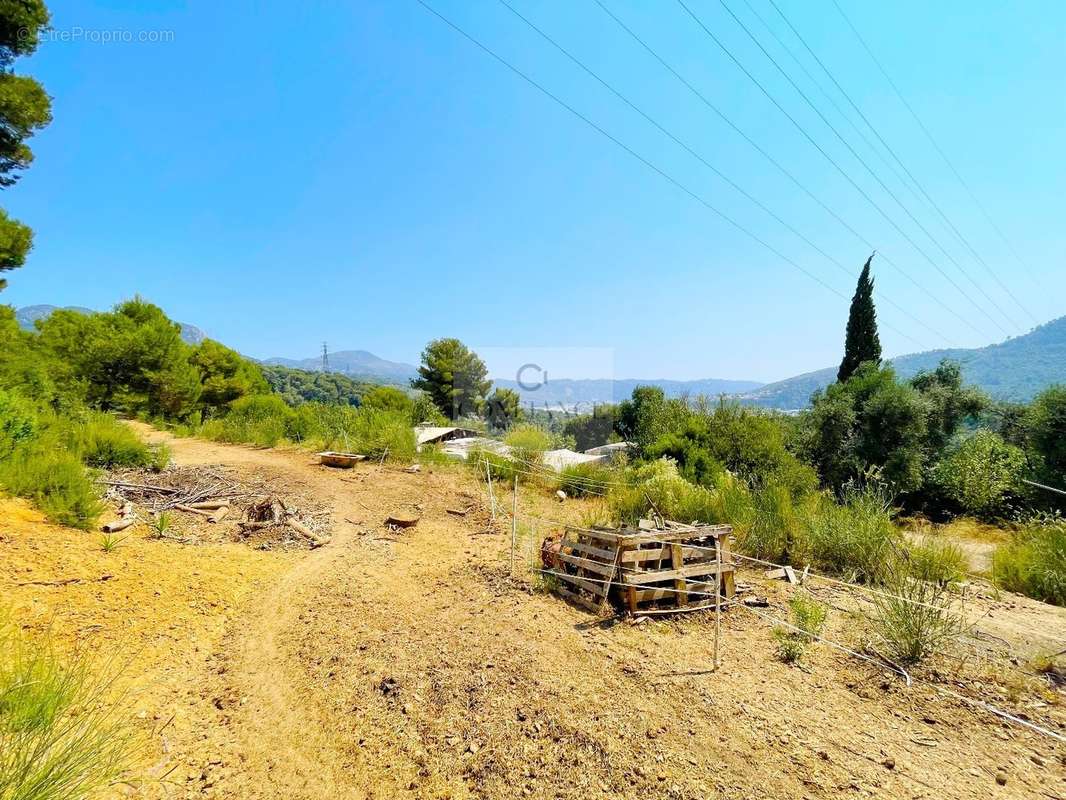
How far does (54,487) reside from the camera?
4.93 meters

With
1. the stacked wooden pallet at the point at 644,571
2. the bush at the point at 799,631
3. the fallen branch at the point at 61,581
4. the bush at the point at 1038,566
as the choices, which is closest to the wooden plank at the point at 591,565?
the stacked wooden pallet at the point at 644,571

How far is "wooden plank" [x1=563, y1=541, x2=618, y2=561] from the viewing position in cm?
423

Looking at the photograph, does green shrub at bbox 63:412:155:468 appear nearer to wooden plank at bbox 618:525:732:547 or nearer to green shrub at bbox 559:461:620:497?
green shrub at bbox 559:461:620:497

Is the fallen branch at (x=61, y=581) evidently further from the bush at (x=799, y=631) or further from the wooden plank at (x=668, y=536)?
the bush at (x=799, y=631)

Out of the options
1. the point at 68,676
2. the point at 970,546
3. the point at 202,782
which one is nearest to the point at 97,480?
the point at 68,676

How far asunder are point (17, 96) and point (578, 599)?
1330cm

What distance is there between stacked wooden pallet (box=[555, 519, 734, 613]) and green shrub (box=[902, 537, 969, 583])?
2.59 m

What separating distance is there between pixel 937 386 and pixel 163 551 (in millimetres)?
25254

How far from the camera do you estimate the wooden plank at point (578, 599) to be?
4.20 m

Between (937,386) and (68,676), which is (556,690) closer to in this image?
(68,676)

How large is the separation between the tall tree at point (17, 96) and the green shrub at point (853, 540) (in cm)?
1570

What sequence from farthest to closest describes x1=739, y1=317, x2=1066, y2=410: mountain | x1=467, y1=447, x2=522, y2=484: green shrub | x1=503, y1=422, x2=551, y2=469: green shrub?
x1=739, y1=317, x2=1066, y2=410: mountain → x1=503, y1=422, x2=551, y2=469: green shrub → x1=467, y1=447, x2=522, y2=484: green shrub

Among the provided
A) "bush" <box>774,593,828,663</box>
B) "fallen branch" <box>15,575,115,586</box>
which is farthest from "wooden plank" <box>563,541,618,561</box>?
"fallen branch" <box>15,575,115,586</box>

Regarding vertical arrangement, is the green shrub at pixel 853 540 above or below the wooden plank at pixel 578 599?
above
